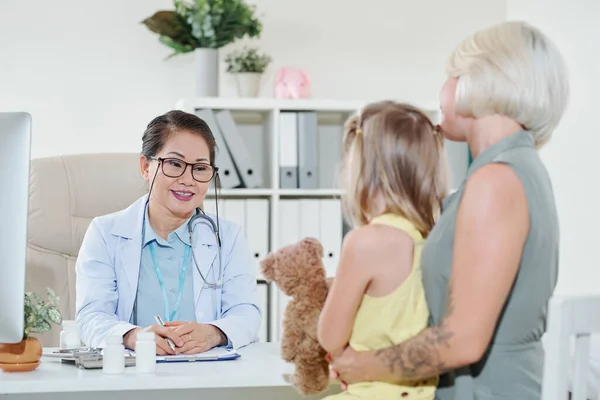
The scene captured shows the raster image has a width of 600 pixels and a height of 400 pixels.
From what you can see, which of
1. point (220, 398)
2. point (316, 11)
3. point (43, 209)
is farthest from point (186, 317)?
point (316, 11)

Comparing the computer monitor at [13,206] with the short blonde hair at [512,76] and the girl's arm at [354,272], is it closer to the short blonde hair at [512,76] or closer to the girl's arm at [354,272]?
the girl's arm at [354,272]

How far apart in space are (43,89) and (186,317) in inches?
67.7

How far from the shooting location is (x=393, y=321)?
1.44 m

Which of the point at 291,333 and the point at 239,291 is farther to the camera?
the point at 239,291

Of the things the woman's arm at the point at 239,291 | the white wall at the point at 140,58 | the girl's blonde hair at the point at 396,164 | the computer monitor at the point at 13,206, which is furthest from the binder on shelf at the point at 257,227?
the girl's blonde hair at the point at 396,164

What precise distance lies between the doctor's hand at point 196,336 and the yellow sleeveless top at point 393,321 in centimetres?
56

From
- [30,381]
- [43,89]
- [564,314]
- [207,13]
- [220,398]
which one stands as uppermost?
[207,13]

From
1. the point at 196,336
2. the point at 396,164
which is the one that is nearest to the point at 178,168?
the point at 196,336

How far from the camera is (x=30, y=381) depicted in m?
1.61

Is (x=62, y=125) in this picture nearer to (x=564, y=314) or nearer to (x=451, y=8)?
(x=451, y=8)

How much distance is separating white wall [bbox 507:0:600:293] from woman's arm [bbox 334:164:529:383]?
1862 mm

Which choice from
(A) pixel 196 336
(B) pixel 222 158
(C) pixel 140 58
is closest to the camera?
(A) pixel 196 336

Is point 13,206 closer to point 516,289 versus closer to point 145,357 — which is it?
point 145,357

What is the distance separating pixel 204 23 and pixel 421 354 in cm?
236
